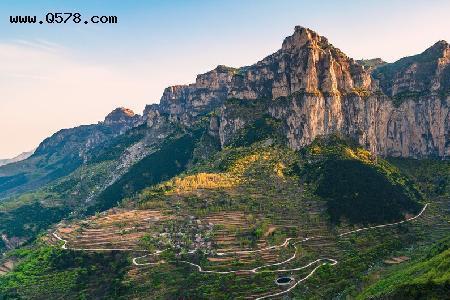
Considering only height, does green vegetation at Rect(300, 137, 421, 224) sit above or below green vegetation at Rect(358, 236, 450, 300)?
above

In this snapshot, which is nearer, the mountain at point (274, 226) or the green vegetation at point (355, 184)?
the mountain at point (274, 226)

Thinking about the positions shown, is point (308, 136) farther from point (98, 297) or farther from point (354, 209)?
point (98, 297)

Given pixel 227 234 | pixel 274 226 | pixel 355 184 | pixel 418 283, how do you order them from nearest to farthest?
pixel 418 283 → pixel 227 234 → pixel 274 226 → pixel 355 184

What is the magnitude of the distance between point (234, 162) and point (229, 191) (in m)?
24.4

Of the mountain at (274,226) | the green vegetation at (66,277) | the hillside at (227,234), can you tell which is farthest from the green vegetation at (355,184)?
the green vegetation at (66,277)

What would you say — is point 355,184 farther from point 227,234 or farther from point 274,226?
point 227,234

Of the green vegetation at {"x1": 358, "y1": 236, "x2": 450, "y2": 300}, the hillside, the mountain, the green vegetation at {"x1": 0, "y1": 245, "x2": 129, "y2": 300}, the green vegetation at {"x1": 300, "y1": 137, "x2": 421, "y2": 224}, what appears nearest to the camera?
the green vegetation at {"x1": 358, "y1": 236, "x2": 450, "y2": 300}

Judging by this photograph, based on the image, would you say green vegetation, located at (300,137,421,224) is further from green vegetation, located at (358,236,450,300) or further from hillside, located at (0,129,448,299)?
green vegetation, located at (358,236,450,300)

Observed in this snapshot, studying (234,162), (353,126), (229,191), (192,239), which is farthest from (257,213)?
(353,126)

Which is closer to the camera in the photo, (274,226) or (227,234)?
(227,234)

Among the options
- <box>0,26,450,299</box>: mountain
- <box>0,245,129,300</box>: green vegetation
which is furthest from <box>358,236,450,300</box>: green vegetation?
<box>0,245,129,300</box>: green vegetation

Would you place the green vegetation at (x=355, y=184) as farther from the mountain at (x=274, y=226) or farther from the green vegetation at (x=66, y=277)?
the green vegetation at (x=66, y=277)

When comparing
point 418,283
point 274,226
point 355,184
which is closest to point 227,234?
point 274,226

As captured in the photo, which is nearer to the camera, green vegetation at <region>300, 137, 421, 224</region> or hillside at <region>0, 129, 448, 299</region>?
hillside at <region>0, 129, 448, 299</region>
